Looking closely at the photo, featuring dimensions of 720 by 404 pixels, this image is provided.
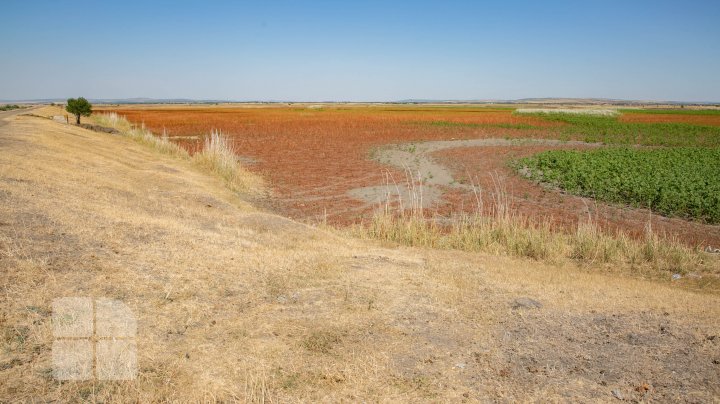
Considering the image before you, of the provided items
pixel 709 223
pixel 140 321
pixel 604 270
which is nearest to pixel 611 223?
pixel 709 223

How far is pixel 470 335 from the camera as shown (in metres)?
4.79

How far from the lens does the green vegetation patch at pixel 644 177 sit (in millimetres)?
A: 12648

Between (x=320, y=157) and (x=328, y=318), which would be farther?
(x=320, y=157)

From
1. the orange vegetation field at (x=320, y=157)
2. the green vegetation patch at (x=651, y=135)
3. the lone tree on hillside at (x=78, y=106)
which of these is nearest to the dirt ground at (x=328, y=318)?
the orange vegetation field at (x=320, y=157)

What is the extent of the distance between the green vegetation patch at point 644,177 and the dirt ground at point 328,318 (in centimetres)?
611

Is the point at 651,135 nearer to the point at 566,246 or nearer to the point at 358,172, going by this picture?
the point at 358,172

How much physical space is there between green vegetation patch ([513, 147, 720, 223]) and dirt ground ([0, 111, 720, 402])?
6110mm

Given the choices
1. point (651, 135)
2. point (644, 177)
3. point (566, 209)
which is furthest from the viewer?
point (651, 135)

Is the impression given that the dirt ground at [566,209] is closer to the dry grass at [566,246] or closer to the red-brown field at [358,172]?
the red-brown field at [358,172]

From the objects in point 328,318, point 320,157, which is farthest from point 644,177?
point 328,318

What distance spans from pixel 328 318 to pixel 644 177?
49.6 ft

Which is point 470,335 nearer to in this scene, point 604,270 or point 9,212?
point 604,270

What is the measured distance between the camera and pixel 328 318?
495cm

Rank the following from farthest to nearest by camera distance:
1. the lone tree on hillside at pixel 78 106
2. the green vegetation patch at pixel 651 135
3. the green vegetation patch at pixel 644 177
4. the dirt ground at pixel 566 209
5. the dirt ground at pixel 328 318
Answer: the green vegetation patch at pixel 651 135
the lone tree on hillside at pixel 78 106
the green vegetation patch at pixel 644 177
the dirt ground at pixel 566 209
the dirt ground at pixel 328 318
